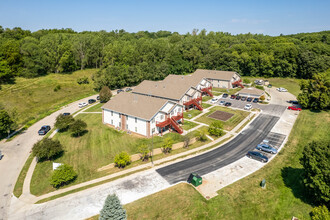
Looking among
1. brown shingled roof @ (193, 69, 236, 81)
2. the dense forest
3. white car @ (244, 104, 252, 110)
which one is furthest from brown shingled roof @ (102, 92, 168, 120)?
brown shingled roof @ (193, 69, 236, 81)

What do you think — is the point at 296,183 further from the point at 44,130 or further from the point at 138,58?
the point at 138,58

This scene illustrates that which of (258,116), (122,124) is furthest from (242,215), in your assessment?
(258,116)

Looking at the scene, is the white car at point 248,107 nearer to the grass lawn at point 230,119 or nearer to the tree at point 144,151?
the grass lawn at point 230,119

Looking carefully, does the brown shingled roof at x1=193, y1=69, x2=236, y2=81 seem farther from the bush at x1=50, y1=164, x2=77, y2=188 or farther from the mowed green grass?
the bush at x1=50, y1=164, x2=77, y2=188

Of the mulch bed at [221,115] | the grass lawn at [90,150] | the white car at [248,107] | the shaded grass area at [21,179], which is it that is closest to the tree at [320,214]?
the grass lawn at [90,150]

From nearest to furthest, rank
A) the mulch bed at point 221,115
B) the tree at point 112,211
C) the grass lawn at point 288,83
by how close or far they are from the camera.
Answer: the tree at point 112,211
the mulch bed at point 221,115
the grass lawn at point 288,83

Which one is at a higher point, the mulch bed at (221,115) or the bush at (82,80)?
the bush at (82,80)
